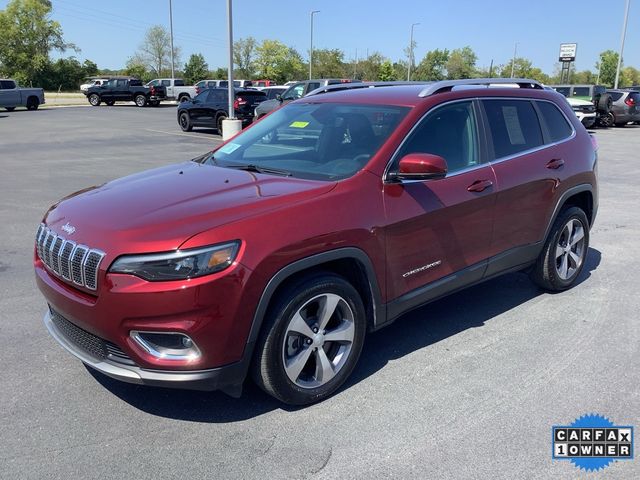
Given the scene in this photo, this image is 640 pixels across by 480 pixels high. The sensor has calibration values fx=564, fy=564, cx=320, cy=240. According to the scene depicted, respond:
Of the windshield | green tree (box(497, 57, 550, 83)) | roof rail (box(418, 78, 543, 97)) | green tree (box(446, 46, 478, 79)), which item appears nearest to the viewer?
the windshield

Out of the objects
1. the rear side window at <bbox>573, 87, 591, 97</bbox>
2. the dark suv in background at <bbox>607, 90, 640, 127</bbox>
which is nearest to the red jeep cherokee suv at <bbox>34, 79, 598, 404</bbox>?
the dark suv in background at <bbox>607, 90, 640, 127</bbox>

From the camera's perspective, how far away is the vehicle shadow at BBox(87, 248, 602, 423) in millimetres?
3305

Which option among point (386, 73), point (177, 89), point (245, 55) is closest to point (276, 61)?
point (245, 55)

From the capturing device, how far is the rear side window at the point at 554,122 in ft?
16.3

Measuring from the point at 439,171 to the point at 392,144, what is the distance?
38cm

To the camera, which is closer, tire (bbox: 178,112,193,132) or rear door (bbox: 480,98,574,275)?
rear door (bbox: 480,98,574,275)

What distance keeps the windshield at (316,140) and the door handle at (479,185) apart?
74cm

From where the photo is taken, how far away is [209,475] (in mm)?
2729

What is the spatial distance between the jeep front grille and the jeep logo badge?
0.15ft

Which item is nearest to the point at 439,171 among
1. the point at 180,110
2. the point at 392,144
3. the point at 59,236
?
the point at 392,144

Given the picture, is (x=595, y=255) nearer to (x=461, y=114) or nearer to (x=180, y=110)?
(x=461, y=114)

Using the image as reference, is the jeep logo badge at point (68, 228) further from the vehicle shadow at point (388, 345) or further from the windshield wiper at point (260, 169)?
the windshield wiper at point (260, 169)

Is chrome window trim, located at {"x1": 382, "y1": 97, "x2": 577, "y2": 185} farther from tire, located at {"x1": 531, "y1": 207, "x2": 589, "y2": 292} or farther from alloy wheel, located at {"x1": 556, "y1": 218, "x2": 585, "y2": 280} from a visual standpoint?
alloy wheel, located at {"x1": 556, "y1": 218, "x2": 585, "y2": 280}

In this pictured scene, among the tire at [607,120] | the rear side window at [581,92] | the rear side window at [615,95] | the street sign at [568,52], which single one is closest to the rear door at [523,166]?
the tire at [607,120]
